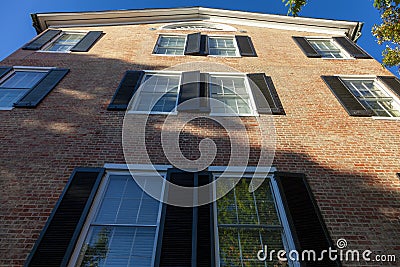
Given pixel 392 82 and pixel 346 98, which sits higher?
pixel 392 82

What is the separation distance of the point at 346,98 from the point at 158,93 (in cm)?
518

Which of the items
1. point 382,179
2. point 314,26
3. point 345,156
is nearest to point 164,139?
point 345,156

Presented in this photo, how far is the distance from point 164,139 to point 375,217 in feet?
13.4

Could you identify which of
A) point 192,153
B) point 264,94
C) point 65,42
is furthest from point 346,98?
point 65,42

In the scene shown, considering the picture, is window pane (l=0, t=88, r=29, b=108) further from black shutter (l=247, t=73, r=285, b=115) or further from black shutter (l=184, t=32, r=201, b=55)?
black shutter (l=247, t=73, r=285, b=115)

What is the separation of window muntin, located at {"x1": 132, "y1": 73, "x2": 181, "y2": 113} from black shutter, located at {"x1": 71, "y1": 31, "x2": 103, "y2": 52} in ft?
10.0

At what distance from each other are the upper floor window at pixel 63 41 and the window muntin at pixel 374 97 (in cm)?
906

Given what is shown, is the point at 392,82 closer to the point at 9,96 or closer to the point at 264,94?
the point at 264,94

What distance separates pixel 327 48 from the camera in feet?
32.2

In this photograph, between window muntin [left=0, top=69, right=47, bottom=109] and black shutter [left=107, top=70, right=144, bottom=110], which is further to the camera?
window muntin [left=0, top=69, right=47, bottom=109]

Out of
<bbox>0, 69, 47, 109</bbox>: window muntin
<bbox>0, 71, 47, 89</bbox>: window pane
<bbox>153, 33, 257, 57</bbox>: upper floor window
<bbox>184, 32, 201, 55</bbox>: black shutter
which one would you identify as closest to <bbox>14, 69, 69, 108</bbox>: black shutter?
<bbox>0, 69, 47, 109</bbox>: window muntin

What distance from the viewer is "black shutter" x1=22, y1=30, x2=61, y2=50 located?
862cm

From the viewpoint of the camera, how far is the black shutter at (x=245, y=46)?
8.63m

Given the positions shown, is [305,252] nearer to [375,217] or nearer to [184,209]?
[375,217]
